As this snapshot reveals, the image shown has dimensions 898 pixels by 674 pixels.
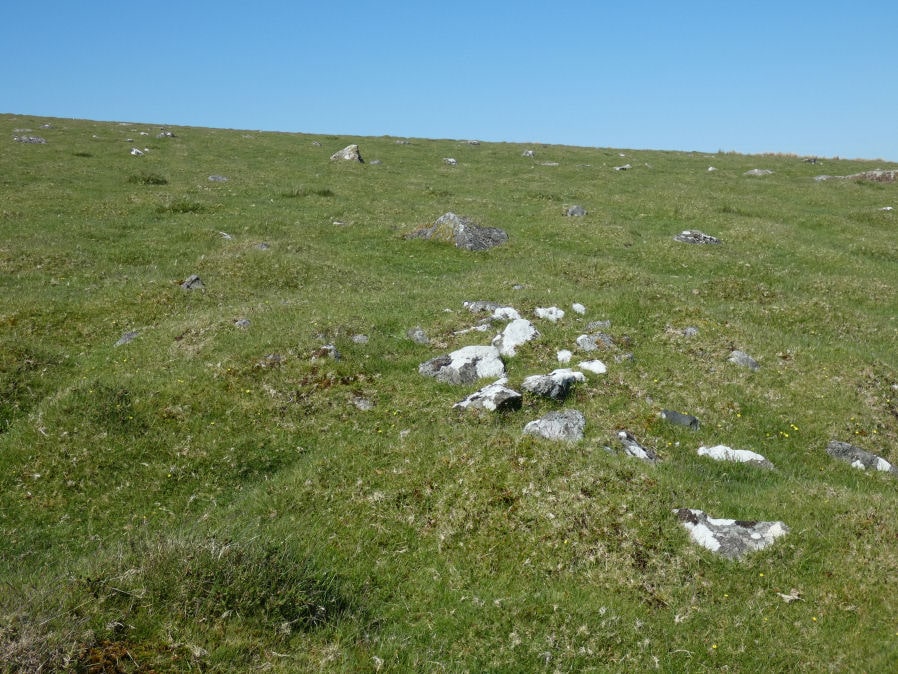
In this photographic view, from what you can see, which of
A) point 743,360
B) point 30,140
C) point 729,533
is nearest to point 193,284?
point 743,360

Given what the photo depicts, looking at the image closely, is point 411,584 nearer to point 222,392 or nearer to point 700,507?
point 700,507

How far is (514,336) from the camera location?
19.3 metres

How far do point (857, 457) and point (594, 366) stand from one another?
6512mm

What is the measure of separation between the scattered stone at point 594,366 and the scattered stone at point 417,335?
5.25m

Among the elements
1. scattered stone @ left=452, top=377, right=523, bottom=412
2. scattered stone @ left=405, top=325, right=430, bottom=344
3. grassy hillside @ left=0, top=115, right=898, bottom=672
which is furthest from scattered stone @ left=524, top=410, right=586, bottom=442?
scattered stone @ left=405, top=325, right=430, bottom=344

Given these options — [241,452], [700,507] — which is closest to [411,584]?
[700,507]

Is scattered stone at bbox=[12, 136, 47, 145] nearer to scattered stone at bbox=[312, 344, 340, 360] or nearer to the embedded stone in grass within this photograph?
scattered stone at bbox=[312, 344, 340, 360]

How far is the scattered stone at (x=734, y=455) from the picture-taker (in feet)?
44.7

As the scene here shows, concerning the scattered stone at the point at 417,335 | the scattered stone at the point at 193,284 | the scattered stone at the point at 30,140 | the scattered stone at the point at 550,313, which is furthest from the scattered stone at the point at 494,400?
the scattered stone at the point at 30,140

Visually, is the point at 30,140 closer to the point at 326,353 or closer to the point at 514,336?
the point at 326,353

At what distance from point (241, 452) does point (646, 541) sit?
29.2ft

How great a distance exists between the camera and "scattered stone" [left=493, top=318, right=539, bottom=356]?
1875cm

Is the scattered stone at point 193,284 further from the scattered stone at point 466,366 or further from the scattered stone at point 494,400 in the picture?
the scattered stone at point 494,400

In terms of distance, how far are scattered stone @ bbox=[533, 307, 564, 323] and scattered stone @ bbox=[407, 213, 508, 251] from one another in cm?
1293
